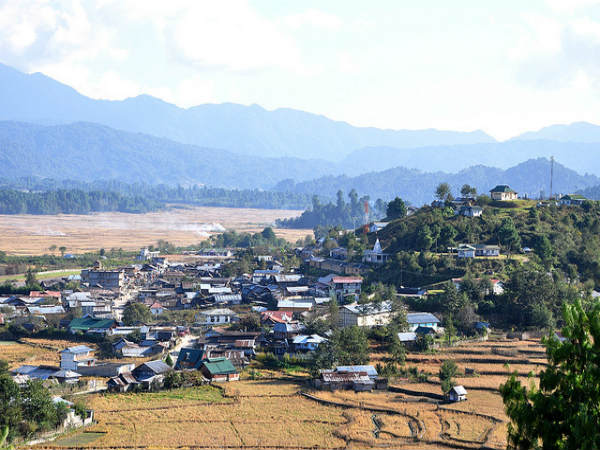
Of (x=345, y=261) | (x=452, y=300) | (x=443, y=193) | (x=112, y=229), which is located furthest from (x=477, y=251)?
(x=112, y=229)

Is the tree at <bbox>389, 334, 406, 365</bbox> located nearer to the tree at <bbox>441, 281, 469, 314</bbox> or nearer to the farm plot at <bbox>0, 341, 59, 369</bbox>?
the tree at <bbox>441, 281, 469, 314</bbox>

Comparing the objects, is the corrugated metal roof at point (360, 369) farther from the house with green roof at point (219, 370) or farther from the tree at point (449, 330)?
the tree at point (449, 330)

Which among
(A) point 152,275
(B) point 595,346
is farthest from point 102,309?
(B) point 595,346

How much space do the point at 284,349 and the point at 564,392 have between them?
24.3 meters

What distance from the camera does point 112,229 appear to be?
119 metres

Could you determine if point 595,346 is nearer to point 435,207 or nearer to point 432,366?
point 432,366

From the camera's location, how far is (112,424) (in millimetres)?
24828

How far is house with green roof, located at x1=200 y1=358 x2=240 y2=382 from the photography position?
31.6 meters

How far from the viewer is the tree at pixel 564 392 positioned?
12711mm

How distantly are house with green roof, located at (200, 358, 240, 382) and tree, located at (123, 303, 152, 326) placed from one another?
35.6 ft

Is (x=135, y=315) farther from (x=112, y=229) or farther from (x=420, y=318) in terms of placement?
(x=112, y=229)

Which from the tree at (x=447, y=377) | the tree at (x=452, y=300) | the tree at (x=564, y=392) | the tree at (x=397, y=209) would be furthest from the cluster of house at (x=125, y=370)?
the tree at (x=397, y=209)

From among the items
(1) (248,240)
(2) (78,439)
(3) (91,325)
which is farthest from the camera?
(1) (248,240)

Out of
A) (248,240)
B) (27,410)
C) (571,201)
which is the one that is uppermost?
(571,201)
